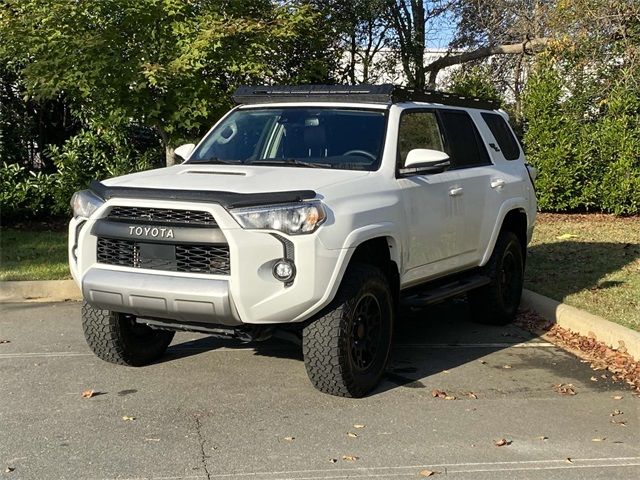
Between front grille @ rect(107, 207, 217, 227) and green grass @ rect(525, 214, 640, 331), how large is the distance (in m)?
3.84

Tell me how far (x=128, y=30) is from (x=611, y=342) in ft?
23.5

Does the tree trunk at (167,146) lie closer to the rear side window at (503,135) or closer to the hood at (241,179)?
the rear side window at (503,135)

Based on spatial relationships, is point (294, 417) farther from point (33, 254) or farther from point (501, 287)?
point (33, 254)

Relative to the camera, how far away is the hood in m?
5.12

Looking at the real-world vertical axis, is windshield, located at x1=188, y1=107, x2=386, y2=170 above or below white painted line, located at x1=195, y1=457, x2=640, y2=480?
above

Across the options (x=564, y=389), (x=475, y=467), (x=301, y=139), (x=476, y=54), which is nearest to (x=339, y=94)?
(x=301, y=139)

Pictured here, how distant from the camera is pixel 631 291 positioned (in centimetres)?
826

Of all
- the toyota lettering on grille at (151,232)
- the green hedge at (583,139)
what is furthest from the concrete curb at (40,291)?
the green hedge at (583,139)

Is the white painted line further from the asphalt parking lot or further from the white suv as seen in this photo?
the white suv

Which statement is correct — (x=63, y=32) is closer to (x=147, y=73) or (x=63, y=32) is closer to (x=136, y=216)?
(x=147, y=73)

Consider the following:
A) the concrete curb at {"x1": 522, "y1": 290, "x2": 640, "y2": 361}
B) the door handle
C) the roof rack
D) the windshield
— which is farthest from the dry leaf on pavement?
the door handle

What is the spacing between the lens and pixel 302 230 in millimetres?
4848

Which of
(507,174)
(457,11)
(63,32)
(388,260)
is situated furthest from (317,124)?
(457,11)

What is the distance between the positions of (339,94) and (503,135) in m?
2.36
